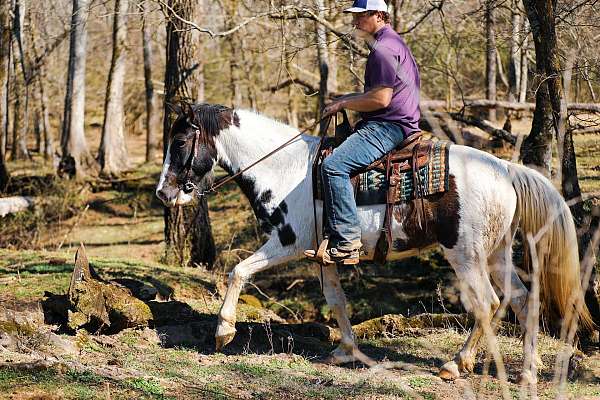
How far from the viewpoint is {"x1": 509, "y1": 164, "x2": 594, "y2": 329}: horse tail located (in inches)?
288

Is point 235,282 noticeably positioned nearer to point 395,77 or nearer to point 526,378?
point 395,77

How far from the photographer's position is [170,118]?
13.0m

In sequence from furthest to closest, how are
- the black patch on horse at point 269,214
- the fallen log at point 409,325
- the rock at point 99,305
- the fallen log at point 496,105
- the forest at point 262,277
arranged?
the fallen log at point 496,105
the fallen log at point 409,325
the rock at point 99,305
the black patch on horse at point 269,214
the forest at point 262,277

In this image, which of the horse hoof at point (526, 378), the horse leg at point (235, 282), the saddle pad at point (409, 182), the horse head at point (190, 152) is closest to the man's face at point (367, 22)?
the saddle pad at point (409, 182)

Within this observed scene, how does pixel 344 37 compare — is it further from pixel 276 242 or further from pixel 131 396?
pixel 131 396

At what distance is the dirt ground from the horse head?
154cm

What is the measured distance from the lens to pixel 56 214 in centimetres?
1912

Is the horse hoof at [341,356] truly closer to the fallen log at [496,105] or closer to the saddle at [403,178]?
the saddle at [403,178]

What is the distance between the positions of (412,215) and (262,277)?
774cm

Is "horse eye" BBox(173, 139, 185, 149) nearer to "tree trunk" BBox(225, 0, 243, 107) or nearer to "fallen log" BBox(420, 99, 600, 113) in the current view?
"fallen log" BBox(420, 99, 600, 113)

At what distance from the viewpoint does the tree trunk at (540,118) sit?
30.4 feet

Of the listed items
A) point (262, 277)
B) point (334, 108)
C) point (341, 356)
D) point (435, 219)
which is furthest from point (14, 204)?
point (435, 219)

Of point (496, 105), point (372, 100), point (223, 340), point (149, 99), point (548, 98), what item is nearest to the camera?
point (372, 100)

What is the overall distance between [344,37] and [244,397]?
6521 millimetres
